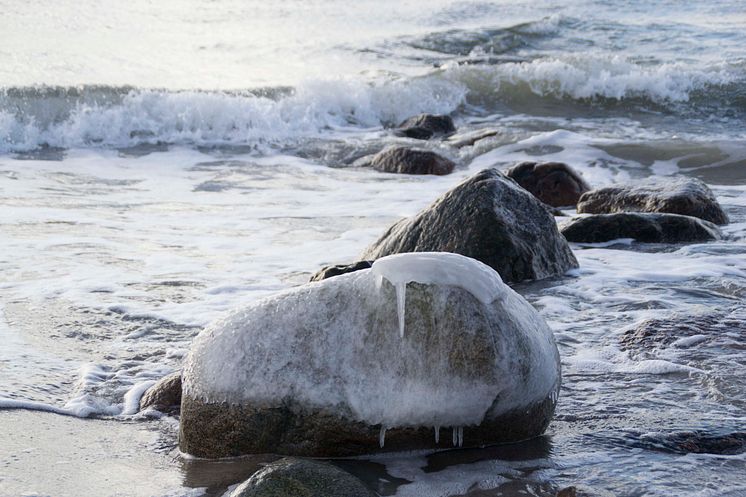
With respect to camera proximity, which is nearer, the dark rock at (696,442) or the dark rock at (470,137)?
the dark rock at (696,442)

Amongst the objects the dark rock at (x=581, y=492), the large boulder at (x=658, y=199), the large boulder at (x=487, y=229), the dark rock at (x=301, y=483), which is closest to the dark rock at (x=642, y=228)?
the large boulder at (x=658, y=199)

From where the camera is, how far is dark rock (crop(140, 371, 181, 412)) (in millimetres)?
3730

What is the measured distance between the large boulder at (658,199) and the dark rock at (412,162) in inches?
107

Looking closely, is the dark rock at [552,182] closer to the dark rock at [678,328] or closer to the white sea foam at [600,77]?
the dark rock at [678,328]

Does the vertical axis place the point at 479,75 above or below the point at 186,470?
above

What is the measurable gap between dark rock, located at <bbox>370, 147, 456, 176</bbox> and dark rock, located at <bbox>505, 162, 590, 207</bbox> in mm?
1892

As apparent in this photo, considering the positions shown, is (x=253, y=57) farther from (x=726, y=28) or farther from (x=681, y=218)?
(x=681, y=218)

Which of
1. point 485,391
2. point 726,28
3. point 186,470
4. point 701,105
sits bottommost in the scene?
point 186,470

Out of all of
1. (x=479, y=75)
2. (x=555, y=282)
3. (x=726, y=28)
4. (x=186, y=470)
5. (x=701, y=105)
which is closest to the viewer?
(x=186, y=470)

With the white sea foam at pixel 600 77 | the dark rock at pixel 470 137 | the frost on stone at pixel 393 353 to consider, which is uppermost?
the white sea foam at pixel 600 77

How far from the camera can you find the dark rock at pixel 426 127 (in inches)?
511

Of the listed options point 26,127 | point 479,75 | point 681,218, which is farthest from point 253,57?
point 681,218

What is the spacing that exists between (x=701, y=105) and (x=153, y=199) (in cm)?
1003

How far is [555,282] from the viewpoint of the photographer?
5.54m
